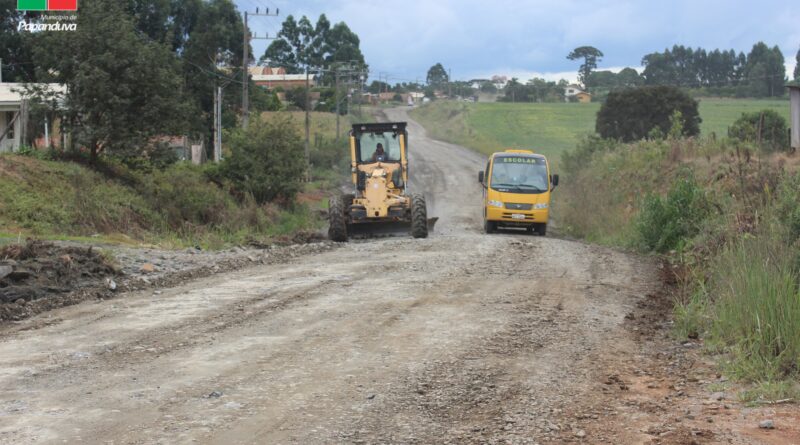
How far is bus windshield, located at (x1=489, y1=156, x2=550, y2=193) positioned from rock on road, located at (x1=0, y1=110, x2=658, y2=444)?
1074 centimetres

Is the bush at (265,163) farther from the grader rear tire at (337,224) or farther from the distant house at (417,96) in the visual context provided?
the distant house at (417,96)

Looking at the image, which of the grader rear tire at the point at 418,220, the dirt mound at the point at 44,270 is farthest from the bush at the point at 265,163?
the dirt mound at the point at 44,270

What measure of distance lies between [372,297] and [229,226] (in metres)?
14.9

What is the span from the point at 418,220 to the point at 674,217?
696cm

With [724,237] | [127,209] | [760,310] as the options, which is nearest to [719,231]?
[724,237]

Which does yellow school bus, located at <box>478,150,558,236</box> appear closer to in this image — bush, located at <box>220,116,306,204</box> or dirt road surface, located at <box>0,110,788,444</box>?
bush, located at <box>220,116,306,204</box>

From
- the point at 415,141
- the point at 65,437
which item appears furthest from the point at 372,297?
the point at 415,141

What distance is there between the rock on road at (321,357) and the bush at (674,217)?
441 cm

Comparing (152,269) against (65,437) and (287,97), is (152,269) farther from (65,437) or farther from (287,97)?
(287,97)

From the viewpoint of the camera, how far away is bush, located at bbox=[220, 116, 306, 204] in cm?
3181

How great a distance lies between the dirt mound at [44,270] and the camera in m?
12.9

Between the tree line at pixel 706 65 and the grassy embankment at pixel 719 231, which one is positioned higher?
the tree line at pixel 706 65

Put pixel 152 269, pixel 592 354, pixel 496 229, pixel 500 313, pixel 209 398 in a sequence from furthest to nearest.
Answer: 1. pixel 496 229
2. pixel 152 269
3. pixel 500 313
4. pixel 592 354
5. pixel 209 398

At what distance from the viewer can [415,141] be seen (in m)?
82.9
